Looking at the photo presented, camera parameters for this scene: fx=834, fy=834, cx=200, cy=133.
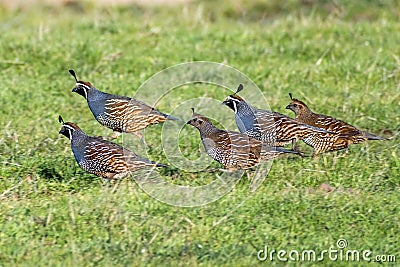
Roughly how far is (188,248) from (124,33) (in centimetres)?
623

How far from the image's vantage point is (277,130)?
26.4 ft

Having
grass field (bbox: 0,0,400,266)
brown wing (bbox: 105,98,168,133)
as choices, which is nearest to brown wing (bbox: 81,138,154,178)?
grass field (bbox: 0,0,400,266)

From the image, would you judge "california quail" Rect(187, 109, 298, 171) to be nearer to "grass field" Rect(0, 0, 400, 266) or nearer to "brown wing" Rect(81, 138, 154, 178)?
"grass field" Rect(0, 0, 400, 266)

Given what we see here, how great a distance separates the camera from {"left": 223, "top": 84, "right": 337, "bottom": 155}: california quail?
8.00 meters

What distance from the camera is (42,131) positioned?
8.73 meters

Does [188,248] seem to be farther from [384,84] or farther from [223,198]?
[384,84]

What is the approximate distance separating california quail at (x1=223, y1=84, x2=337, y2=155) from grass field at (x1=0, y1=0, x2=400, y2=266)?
215mm

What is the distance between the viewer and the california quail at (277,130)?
7996mm

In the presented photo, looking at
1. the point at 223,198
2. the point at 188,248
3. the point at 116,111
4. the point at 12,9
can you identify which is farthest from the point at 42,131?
the point at 12,9

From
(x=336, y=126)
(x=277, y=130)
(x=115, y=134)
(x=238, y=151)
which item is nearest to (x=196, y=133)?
(x=115, y=134)

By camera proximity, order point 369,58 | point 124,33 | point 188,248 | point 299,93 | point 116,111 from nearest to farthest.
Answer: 1. point 188,248
2. point 116,111
3. point 299,93
4. point 369,58
5. point 124,33

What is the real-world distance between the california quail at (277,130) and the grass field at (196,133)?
0.71 feet

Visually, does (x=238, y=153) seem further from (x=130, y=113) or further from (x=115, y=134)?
(x=115, y=134)

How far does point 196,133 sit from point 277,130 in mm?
1119
